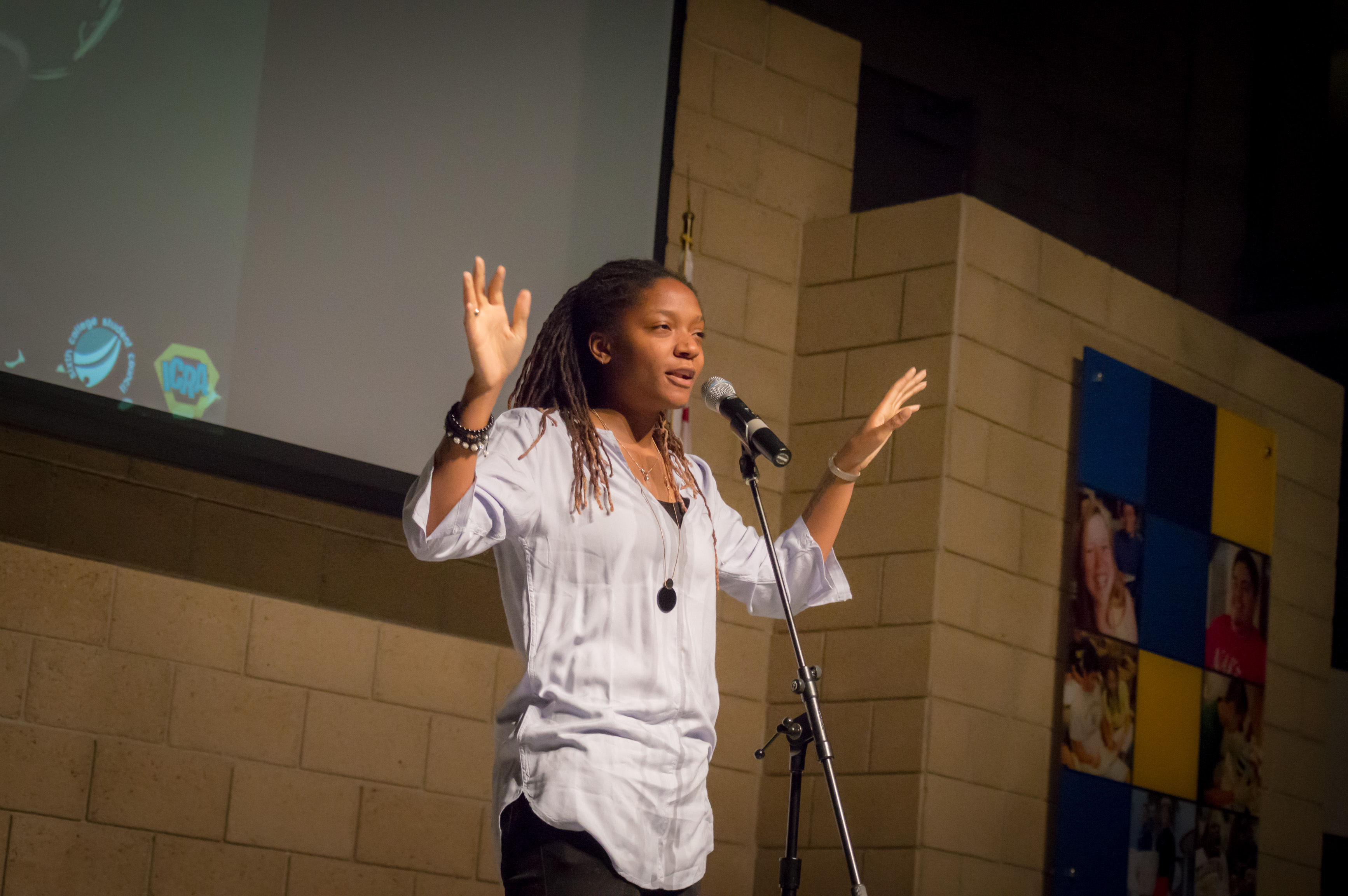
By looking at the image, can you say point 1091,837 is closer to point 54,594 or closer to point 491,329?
point 54,594

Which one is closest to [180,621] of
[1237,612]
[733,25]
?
[733,25]

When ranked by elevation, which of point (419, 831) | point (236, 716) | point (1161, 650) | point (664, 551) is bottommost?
point (419, 831)

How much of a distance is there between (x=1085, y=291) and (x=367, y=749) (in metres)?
2.20

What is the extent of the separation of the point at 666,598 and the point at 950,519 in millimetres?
2018

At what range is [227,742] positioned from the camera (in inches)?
122

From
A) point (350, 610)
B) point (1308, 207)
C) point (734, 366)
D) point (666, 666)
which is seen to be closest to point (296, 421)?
point (350, 610)

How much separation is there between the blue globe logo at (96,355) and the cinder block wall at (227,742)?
0.33 m

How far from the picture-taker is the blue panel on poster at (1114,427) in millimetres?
4059

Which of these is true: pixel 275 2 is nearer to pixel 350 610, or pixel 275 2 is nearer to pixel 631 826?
pixel 350 610

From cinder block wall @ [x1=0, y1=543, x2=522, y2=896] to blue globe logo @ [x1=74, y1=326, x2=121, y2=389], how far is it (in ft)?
1.09

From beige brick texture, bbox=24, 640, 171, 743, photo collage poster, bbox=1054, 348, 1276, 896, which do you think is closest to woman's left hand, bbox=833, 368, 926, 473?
beige brick texture, bbox=24, 640, 171, 743

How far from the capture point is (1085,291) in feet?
13.7

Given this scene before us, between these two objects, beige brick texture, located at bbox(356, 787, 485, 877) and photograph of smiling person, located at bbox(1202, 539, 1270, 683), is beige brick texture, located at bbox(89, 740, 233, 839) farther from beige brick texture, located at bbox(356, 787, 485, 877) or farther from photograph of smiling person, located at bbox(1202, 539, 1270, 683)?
photograph of smiling person, located at bbox(1202, 539, 1270, 683)

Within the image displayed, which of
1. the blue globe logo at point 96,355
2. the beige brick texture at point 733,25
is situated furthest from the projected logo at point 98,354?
the beige brick texture at point 733,25
